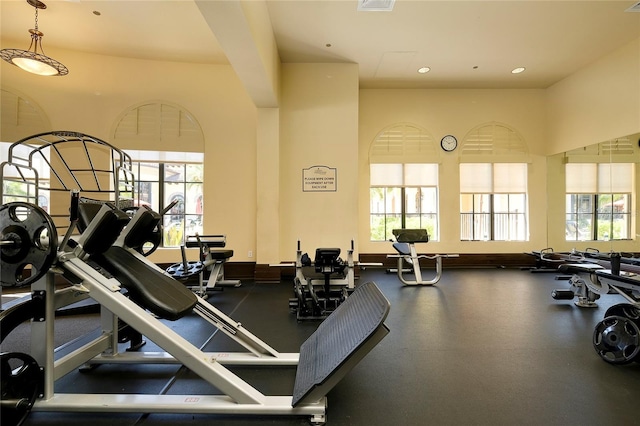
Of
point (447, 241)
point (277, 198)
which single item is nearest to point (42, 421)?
point (277, 198)

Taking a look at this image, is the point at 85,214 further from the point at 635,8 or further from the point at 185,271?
the point at 635,8

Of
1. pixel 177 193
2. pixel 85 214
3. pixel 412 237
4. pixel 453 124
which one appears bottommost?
pixel 412 237

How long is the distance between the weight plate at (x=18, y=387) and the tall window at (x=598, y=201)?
7.78 m

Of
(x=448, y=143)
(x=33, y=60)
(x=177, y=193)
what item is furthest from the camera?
(x=448, y=143)

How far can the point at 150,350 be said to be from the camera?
7.73 ft

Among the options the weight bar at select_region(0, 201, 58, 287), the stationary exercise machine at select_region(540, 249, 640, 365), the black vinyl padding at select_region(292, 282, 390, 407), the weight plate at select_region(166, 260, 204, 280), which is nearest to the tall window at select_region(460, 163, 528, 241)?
the stationary exercise machine at select_region(540, 249, 640, 365)

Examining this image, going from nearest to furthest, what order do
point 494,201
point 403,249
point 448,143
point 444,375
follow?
point 444,375
point 403,249
point 448,143
point 494,201

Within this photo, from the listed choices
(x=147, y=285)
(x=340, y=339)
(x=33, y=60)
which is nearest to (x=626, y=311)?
(x=340, y=339)

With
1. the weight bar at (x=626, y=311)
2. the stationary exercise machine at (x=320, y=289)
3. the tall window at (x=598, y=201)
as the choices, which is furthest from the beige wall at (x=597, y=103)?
the stationary exercise machine at (x=320, y=289)

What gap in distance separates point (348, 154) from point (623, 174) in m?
4.96

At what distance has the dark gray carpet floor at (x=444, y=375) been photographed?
1.56m

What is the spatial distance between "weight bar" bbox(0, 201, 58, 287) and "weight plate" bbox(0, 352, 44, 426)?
0.41 metres

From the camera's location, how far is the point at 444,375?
197 cm

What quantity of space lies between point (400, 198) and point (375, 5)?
3617 millimetres
